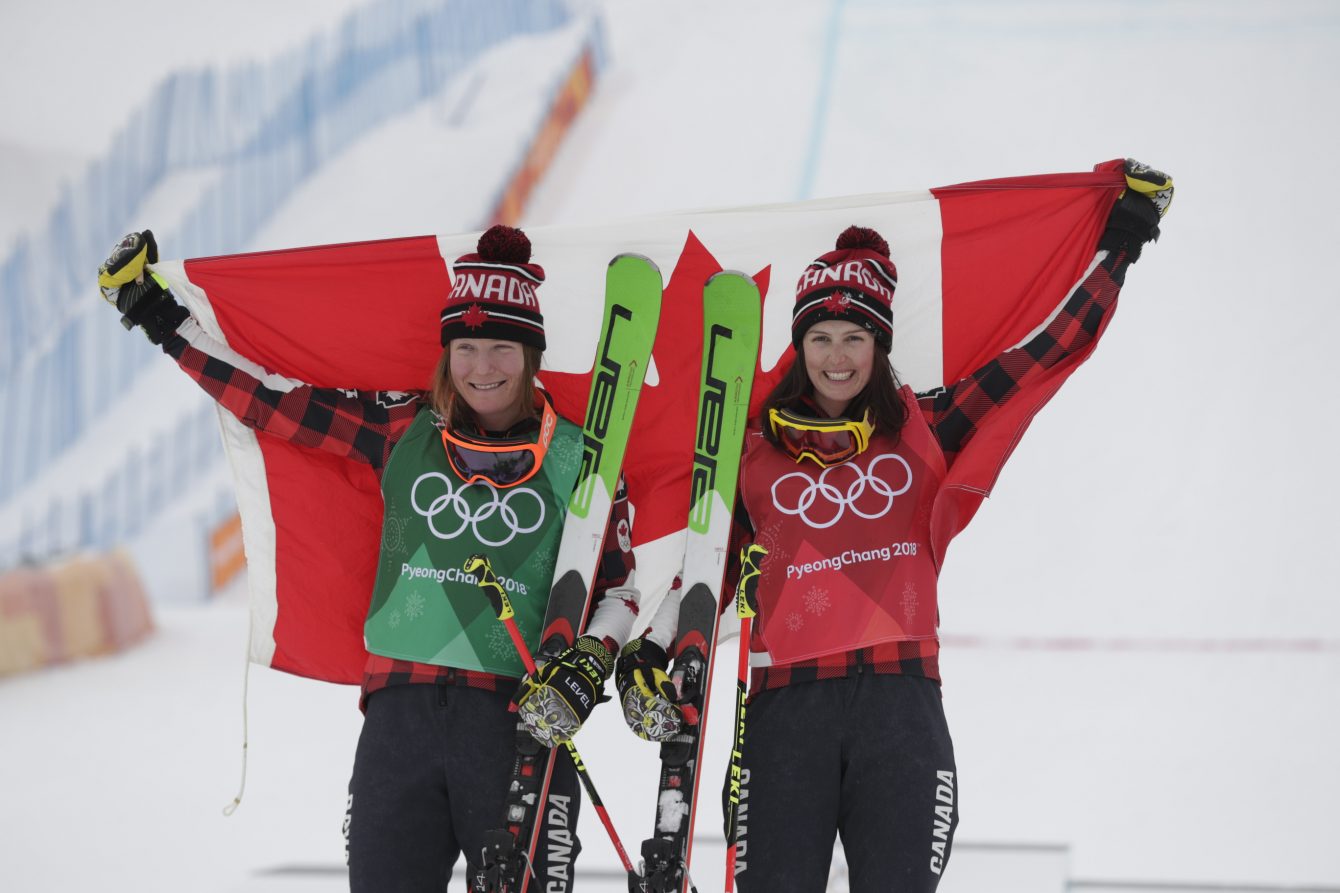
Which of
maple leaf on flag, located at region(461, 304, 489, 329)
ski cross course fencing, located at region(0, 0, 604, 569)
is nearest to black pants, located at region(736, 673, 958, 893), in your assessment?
maple leaf on flag, located at region(461, 304, 489, 329)

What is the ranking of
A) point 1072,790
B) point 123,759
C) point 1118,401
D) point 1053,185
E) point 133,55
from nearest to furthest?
point 1053,185 < point 1072,790 < point 123,759 < point 1118,401 < point 133,55

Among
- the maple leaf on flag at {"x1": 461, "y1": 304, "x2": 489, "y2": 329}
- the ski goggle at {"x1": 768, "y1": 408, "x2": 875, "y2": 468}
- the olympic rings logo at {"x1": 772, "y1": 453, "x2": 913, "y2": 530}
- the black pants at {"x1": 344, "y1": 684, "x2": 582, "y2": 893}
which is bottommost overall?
the black pants at {"x1": 344, "y1": 684, "x2": 582, "y2": 893}

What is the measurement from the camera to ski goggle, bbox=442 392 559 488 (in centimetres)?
240

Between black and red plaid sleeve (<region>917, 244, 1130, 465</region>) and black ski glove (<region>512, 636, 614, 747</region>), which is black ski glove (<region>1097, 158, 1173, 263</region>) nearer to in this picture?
black and red plaid sleeve (<region>917, 244, 1130, 465</region>)

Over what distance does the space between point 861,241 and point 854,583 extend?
27.3 inches

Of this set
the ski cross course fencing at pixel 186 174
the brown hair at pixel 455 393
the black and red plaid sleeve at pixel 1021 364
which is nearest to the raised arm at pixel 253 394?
the brown hair at pixel 455 393

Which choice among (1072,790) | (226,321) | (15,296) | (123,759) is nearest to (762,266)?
(226,321)

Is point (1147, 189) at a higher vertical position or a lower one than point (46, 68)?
lower

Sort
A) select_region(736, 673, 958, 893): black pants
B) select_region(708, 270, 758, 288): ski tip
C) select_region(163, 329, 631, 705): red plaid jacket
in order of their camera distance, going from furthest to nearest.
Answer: select_region(708, 270, 758, 288): ski tip < select_region(163, 329, 631, 705): red plaid jacket < select_region(736, 673, 958, 893): black pants

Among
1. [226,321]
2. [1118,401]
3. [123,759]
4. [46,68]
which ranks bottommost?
[123,759]

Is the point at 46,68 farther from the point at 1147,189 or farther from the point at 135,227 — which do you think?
the point at 1147,189

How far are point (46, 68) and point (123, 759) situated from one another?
19.7 feet

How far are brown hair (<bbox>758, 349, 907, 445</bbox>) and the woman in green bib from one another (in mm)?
356

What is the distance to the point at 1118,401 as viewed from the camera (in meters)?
7.70
